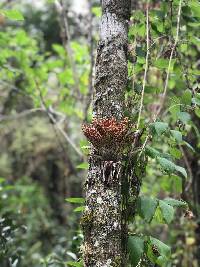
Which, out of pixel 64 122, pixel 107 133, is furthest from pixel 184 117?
pixel 64 122

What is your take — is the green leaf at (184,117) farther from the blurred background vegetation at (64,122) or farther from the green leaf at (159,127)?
the green leaf at (159,127)

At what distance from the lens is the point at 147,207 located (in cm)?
186

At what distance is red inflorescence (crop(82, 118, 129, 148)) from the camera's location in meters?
1.84

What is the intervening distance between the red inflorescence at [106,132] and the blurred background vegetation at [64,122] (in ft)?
0.58

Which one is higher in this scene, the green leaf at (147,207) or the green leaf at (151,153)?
the green leaf at (151,153)

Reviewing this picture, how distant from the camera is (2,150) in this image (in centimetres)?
874

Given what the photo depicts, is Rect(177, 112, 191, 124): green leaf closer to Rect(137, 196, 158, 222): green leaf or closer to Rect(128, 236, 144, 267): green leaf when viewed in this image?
Rect(137, 196, 158, 222): green leaf

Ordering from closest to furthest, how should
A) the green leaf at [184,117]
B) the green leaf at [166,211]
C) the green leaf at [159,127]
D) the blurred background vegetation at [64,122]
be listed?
the green leaf at [166,211], the green leaf at [159,127], the green leaf at [184,117], the blurred background vegetation at [64,122]

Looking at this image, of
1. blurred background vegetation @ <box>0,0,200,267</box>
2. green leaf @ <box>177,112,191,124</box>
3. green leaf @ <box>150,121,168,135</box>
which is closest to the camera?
green leaf @ <box>150,121,168,135</box>

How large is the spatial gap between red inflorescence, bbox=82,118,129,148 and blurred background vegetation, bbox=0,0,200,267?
7.0 inches

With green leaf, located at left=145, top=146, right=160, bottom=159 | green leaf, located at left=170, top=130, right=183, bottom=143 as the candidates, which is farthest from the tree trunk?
green leaf, located at left=170, top=130, right=183, bottom=143

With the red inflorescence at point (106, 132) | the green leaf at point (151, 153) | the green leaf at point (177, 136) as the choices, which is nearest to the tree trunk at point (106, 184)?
the red inflorescence at point (106, 132)

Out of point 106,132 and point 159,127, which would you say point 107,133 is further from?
point 159,127

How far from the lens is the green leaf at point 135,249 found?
1.87m
